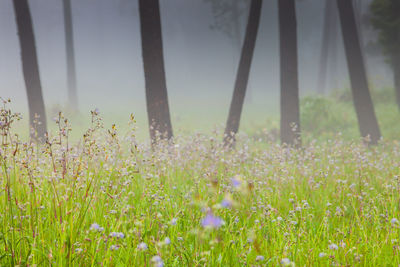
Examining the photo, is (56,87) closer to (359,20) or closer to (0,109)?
(359,20)

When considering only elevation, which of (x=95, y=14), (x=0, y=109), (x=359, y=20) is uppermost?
(x=95, y=14)

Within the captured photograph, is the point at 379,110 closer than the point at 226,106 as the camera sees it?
Yes

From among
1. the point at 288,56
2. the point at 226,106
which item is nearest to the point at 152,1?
the point at 288,56

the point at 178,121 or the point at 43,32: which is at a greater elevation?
the point at 43,32

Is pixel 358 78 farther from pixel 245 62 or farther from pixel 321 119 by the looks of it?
pixel 321 119

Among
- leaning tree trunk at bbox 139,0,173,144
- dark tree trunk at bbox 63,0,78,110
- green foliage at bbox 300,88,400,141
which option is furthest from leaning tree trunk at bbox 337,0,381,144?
dark tree trunk at bbox 63,0,78,110

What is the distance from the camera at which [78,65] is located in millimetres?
85750

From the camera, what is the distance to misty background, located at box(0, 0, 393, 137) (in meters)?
54.4

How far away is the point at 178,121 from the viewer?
26.9 meters

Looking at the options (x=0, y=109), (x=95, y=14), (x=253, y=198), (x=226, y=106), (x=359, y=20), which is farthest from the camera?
(x=95, y=14)

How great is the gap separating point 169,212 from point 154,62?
18.2 ft

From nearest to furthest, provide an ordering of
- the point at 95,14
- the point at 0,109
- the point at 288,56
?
the point at 0,109 < the point at 288,56 < the point at 95,14

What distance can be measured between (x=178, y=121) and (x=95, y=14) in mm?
60461

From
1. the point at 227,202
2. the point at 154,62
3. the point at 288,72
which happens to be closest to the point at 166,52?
the point at 288,72
